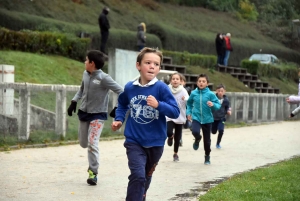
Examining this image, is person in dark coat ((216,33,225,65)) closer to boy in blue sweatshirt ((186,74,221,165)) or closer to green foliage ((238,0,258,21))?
boy in blue sweatshirt ((186,74,221,165))

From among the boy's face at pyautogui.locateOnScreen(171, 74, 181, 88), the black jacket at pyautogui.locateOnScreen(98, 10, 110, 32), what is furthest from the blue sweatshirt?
the black jacket at pyautogui.locateOnScreen(98, 10, 110, 32)

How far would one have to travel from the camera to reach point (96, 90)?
1100cm

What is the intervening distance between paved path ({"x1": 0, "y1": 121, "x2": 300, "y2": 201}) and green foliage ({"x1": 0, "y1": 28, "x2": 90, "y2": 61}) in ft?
25.2

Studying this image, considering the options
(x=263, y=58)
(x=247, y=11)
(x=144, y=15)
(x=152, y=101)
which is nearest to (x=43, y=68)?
(x=152, y=101)

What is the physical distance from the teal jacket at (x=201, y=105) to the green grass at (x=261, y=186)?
168 centimetres

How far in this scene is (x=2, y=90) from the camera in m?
15.6

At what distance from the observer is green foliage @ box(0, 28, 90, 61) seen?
24703 millimetres

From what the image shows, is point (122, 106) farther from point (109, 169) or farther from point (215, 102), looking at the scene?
point (215, 102)

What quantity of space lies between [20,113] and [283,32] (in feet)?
152

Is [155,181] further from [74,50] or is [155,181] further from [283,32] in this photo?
[283,32]

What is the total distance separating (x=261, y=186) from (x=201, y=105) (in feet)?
12.9

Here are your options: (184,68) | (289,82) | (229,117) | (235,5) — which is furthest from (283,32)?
(229,117)

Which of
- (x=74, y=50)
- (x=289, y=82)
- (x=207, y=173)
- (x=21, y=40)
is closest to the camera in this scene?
(x=207, y=173)

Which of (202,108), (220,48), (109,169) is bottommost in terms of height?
(109,169)
